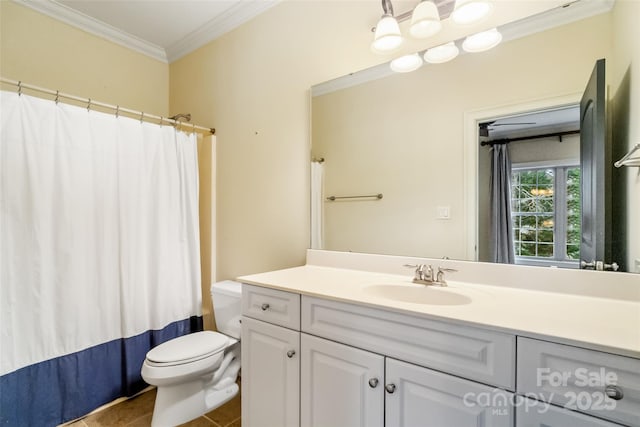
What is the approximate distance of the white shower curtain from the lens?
1.77 metres

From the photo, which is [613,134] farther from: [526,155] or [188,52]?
[188,52]

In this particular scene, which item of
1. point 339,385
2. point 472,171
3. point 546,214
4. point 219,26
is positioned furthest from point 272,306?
point 219,26

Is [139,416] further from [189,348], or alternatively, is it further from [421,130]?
[421,130]

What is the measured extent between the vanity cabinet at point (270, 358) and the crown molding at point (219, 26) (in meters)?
1.84

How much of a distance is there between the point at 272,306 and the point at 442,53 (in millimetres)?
1374

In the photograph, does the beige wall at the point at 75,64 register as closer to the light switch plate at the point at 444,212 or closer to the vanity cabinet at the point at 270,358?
the vanity cabinet at the point at 270,358

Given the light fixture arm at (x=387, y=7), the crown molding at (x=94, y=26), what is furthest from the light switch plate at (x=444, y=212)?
the crown molding at (x=94, y=26)

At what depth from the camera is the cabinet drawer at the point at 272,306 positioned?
1.23m

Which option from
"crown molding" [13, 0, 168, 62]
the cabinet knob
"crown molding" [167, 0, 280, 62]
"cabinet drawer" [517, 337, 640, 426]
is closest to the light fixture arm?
"crown molding" [167, 0, 280, 62]

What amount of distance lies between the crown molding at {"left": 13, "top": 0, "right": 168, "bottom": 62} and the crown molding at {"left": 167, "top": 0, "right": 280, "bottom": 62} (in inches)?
5.6

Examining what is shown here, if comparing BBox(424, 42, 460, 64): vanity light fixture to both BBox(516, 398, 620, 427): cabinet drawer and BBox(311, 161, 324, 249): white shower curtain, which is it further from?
BBox(516, 398, 620, 427): cabinet drawer

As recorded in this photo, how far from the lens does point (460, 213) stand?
4.43ft

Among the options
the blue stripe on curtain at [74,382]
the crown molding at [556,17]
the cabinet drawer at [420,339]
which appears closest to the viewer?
the cabinet drawer at [420,339]

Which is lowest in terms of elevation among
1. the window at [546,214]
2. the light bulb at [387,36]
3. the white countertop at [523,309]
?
the white countertop at [523,309]
